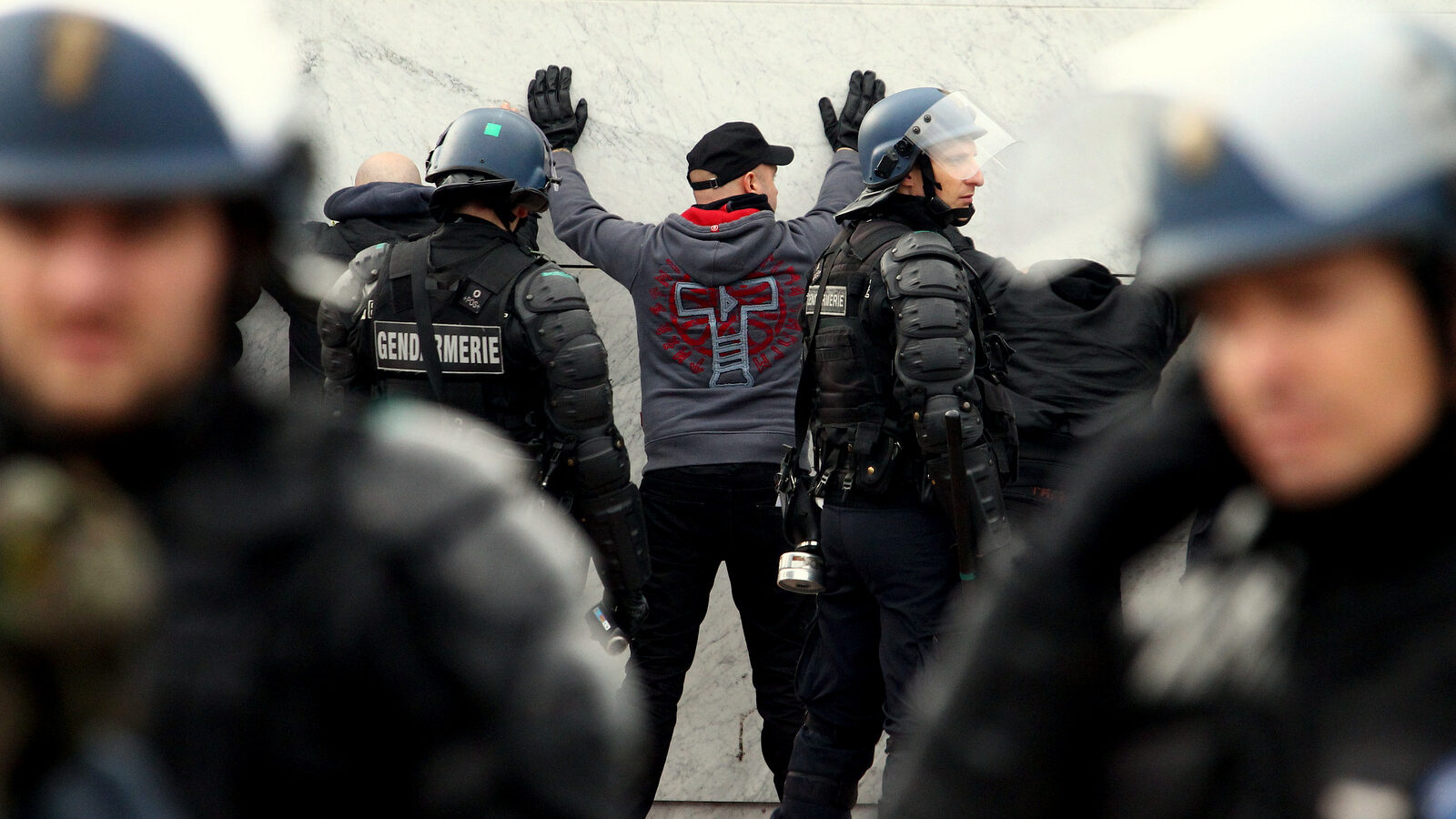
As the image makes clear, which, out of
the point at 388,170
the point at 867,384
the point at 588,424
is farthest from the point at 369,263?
the point at 867,384

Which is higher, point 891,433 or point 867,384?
point 867,384

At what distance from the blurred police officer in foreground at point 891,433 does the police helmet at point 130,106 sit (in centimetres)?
296

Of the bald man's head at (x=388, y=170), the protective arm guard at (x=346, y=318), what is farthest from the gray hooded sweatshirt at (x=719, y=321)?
the protective arm guard at (x=346, y=318)

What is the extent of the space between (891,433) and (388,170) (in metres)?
2.00

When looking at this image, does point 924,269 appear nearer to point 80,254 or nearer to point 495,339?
point 495,339

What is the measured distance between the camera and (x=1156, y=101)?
40.7 inches

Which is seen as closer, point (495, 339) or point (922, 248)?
point (922, 248)

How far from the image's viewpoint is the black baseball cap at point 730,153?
4699 mm

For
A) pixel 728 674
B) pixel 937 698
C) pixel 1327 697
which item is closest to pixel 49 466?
pixel 937 698

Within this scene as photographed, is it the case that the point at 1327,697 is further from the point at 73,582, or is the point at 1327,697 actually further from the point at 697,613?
the point at 697,613

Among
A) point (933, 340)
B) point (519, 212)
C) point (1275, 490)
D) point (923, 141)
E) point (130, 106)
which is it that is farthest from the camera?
point (519, 212)

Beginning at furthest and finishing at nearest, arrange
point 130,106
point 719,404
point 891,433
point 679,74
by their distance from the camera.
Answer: point 679,74
point 719,404
point 891,433
point 130,106

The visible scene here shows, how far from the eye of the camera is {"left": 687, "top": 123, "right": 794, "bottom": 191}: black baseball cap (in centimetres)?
470

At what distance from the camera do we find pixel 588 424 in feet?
13.2
